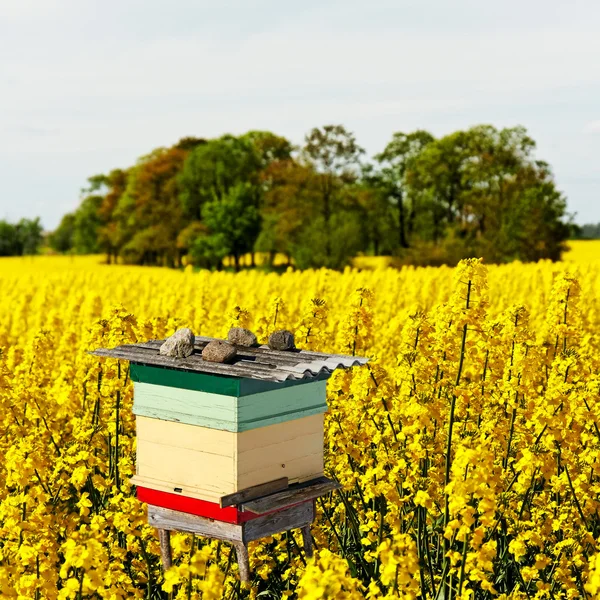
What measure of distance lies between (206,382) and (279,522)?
3.44 feet

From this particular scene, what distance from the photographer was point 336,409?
8047 mm

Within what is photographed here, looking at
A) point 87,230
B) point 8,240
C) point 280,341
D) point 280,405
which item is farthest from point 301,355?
point 8,240

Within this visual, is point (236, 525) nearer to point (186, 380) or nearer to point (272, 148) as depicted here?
point (186, 380)

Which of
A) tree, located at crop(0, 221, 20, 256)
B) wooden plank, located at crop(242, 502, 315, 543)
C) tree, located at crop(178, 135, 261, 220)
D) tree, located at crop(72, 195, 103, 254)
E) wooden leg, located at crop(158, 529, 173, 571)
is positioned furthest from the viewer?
tree, located at crop(0, 221, 20, 256)

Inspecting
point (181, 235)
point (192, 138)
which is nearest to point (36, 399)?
point (181, 235)

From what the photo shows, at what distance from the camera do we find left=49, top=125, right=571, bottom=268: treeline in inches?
1676

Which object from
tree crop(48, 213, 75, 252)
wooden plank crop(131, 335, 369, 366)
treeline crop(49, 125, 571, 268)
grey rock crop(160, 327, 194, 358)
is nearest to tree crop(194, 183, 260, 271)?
treeline crop(49, 125, 571, 268)

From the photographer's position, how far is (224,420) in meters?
5.38

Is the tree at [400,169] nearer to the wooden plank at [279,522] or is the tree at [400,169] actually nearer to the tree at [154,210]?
the tree at [154,210]

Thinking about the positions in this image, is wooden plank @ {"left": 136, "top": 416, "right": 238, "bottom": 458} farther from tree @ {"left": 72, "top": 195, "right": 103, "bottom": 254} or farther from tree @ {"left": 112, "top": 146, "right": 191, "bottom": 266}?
tree @ {"left": 72, "top": 195, "right": 103, "bottom": 254}

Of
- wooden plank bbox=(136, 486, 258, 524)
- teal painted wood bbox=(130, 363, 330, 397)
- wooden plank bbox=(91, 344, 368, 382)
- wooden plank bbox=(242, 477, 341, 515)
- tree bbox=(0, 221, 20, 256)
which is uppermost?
tree bbox=(0, 221, 20, 256)

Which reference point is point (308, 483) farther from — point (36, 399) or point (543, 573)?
point (36, 399)

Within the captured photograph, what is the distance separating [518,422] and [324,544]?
2.37m

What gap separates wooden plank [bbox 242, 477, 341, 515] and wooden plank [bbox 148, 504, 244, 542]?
220 mm
